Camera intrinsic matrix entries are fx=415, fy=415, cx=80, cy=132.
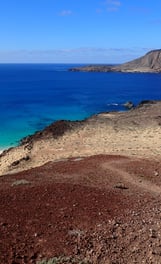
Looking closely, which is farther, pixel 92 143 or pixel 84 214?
pixel 92 143

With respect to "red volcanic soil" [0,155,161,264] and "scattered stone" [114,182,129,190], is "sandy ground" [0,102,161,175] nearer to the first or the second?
"scattered stone" [114,182,129,190]

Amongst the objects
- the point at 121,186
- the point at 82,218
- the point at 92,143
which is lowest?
the point at 92,143

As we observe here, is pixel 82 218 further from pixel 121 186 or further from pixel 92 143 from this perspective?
pixel 92 143

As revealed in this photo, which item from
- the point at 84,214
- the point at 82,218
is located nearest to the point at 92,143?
the point at 84,214

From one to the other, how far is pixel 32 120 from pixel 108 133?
2102 cm

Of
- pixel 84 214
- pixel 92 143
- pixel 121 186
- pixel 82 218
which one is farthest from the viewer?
pixel 92 143

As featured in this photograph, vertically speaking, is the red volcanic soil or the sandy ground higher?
the red volcanic soil

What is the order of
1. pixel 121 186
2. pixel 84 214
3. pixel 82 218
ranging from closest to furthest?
pixel 82 218 < pixel 84 214 < pixel 121 186

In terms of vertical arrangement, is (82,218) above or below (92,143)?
above

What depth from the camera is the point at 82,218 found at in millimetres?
13258

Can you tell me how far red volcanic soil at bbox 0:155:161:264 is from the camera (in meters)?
11.4

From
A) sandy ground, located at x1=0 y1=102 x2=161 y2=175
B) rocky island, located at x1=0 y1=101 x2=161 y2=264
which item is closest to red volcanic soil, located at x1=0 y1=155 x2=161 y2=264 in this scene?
rocky island, located at x1=0 y1=101 x2=161 y2=264

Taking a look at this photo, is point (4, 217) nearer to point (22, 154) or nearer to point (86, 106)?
point (22, 154)

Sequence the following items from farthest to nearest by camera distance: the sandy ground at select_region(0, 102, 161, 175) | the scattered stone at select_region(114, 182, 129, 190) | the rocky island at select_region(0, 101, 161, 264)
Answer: the sandy ground at select_region(0, 102, 161, 175) < the scattered stone at select_region(114, 182, 129, 190) < the rocky island at select_region(0, 101, 161, 264)
